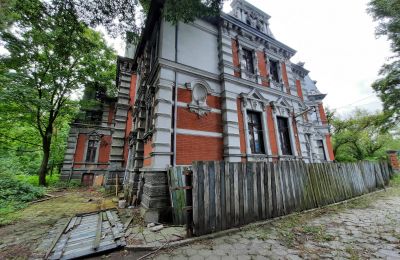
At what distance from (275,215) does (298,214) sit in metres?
0.99

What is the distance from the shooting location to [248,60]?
1095 cm

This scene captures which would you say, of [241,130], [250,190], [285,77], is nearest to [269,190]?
[250,190]

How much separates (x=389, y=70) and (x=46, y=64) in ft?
92.2

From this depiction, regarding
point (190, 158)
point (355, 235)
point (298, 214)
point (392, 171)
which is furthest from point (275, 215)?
point (392, 171)

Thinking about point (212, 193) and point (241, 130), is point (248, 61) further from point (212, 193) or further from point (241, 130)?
point (212, 193)

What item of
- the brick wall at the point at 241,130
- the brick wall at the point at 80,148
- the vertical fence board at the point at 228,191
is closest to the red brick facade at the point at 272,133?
the brick wall at the point at 241,130

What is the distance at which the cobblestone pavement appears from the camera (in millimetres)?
3316

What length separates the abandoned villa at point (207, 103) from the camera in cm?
706

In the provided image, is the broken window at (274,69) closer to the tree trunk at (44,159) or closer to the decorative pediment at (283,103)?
the decorative pediment at (283,103)

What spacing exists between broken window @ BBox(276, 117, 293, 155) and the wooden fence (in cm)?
294

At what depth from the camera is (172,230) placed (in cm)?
475

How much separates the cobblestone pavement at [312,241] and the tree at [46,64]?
370 inches

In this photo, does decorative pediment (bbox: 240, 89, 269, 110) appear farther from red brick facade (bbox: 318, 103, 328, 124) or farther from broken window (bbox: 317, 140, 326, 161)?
red brick facade (bbox: 318, 103, 328, 124)

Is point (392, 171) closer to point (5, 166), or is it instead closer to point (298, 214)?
point (298, 214)
